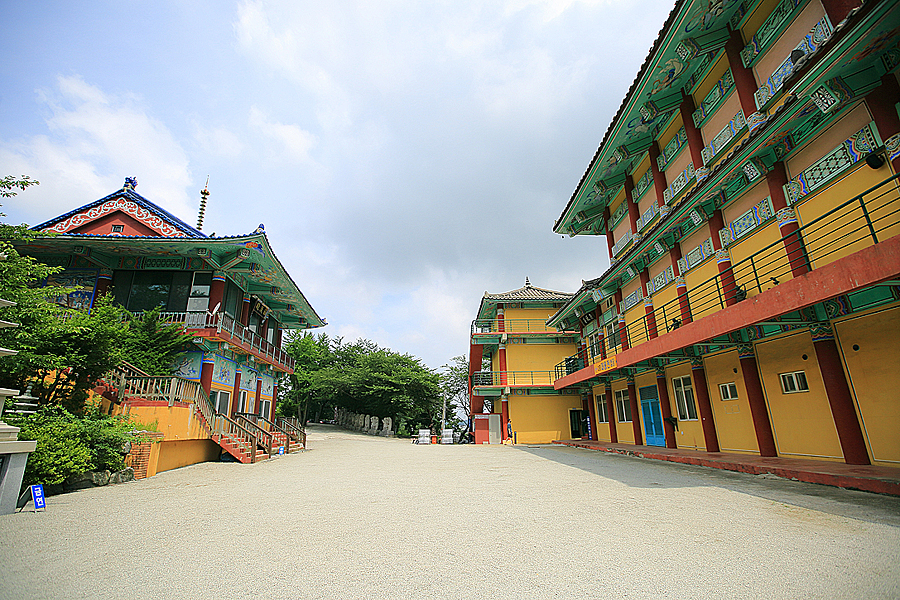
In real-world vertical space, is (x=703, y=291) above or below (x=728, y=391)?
above

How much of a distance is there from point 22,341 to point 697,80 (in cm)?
1780

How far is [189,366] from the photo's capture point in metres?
15.8

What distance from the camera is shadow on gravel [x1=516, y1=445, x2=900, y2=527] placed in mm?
5370

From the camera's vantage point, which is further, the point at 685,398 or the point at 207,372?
the point at 207,372

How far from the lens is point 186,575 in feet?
12.0

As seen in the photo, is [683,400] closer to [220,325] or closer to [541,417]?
[541,417]

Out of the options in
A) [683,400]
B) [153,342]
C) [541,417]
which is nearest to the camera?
[683,400]

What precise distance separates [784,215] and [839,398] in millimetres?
3903

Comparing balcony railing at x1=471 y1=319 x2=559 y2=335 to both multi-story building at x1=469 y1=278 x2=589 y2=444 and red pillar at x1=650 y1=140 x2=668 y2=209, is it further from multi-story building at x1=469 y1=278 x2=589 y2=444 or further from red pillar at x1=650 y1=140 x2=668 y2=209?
red pillar at x1=650 y1=140 x2=668 y2=209

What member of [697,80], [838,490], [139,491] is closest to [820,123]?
[697,80]

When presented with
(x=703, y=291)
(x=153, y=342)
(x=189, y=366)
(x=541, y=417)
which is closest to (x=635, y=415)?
(x=703, y=291)

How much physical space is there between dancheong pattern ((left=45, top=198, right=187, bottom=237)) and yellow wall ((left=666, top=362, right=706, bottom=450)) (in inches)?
780

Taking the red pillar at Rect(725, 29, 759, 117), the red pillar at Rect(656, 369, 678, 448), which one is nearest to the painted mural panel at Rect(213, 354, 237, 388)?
the red pillar at Rect(656, 369, 678, 448)

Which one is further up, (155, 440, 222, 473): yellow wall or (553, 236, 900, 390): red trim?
(553, 236, 900, 390): red trim
